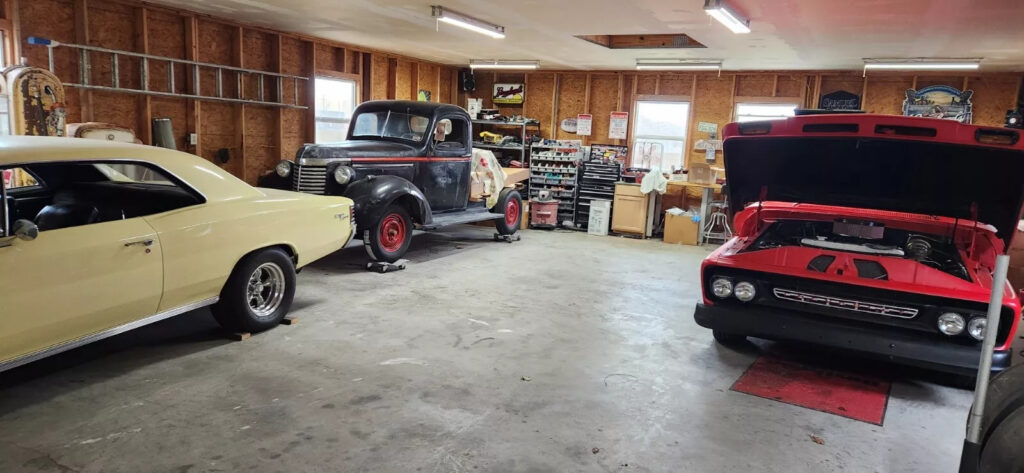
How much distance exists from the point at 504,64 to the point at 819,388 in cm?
842

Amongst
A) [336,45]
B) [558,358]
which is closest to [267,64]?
[336,45]

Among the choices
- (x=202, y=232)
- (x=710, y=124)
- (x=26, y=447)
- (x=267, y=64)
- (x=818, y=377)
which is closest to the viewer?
(x=26, y=447)

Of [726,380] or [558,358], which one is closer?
[726,380]

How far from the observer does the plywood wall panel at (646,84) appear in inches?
454

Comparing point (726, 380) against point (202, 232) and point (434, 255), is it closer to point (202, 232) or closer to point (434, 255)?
point (202, 232)

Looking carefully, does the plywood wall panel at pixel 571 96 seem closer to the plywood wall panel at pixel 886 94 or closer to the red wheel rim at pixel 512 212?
the red wheel rim at pixel 512 212

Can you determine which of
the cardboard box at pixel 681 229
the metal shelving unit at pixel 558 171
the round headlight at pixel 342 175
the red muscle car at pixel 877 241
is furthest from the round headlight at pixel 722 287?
the metal shelving unit at pixel 558 171

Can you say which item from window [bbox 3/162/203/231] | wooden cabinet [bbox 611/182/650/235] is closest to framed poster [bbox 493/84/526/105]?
wooden cabinet [bbox 611/182/650/235]

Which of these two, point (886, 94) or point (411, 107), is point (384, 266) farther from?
point (886, 94)

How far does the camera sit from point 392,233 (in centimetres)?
724

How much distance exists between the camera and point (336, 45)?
31.9 ft

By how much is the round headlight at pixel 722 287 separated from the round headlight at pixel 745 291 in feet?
0.18

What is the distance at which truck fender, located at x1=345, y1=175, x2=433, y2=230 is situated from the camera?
Answer: 6688mm

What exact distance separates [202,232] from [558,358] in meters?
2.50
